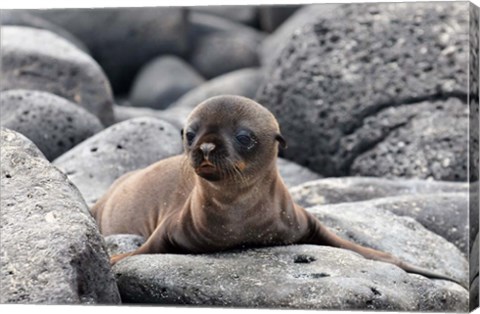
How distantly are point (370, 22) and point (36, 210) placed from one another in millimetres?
5926

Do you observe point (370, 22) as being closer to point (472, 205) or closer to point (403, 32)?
point (403, 32)

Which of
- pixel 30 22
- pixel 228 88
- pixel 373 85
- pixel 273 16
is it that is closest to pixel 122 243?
pixel 373 85

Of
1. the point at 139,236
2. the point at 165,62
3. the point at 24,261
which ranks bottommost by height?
the point at 165,62

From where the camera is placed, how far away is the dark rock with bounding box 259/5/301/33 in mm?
22812

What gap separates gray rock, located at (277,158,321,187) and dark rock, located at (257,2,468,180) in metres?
0.14

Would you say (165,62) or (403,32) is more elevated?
(403,32)

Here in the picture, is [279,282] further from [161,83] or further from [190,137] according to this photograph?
[161,83]

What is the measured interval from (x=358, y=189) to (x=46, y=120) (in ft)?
9.08

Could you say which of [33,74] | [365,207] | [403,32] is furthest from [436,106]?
[33,74]

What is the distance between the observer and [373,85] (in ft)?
40.3

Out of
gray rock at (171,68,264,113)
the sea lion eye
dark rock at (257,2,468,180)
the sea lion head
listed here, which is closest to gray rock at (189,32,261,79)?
gray rock at (171,68,264,113)

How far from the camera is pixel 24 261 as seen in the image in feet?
23.2

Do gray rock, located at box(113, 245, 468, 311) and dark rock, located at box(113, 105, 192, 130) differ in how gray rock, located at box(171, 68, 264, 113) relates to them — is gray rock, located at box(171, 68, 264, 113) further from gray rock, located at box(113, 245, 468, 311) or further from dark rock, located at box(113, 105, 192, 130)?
gray rock, located at box(113, 245, 468, 311)

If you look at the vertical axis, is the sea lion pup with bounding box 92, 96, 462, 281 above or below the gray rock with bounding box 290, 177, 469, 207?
above
